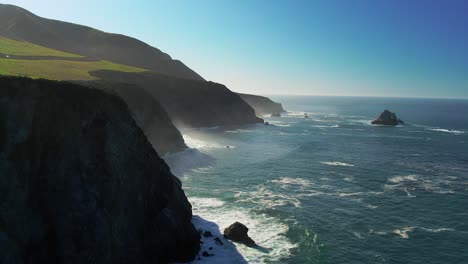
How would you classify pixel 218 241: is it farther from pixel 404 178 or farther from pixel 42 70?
pixel 404 178

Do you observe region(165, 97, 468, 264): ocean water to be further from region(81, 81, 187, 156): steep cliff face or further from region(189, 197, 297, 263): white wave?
region(81, 81, 187, 156): steep cliff face

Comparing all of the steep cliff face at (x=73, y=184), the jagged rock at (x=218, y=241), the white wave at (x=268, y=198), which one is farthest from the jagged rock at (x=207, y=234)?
the white wave at (x=268, y=198)

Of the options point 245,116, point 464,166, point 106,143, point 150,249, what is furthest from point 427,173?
point 245,116

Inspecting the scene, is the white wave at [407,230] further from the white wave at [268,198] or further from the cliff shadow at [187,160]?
the cliff shadow at [187,160]

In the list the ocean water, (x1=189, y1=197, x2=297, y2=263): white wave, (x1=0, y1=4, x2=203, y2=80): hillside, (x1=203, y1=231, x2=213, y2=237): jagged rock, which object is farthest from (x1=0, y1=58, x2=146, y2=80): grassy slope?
(x1=0, y1=4, x2=203, y2=80): hillside

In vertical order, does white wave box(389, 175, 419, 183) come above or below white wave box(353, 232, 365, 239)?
above

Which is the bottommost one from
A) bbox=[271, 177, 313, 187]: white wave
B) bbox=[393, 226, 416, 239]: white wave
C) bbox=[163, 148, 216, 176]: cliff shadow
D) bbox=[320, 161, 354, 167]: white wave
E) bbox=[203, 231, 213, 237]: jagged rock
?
bbox=[203, 231, 213, 237]: jagged rock

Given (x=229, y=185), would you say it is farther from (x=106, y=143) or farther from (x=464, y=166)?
(x=464, y=166)
